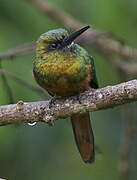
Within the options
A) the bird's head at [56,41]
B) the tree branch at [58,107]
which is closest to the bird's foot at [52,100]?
the tree branch at [58,107]

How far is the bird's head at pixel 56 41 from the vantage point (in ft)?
12.8

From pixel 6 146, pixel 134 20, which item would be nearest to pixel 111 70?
pixel 134 20

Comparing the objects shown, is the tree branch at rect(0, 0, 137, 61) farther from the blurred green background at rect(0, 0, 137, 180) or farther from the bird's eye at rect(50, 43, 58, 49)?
the bird's eye at rect(50, 43, 58, 49)

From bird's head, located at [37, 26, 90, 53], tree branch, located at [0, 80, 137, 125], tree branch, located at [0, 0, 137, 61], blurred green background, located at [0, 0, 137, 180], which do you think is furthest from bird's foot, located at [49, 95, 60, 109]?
tree branch, located at [0, 0, 137, 61]

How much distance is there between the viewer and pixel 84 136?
415 centimetres

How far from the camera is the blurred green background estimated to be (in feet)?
16.7

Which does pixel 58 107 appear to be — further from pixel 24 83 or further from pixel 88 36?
pixel 88 36

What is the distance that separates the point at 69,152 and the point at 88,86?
5.01 feet

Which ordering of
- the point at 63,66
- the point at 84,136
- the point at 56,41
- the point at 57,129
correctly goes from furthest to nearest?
the point at 57,129
the point at 84,136
the point at 56,41
the point at 63,66

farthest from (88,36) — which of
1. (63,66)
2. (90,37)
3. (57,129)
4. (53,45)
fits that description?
(63,66)

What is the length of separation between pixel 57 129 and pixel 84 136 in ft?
3.30

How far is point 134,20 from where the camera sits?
17.9 ft

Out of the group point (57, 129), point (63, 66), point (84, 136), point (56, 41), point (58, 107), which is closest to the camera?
point (58, 107)

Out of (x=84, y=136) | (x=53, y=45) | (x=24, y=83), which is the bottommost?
(x=84, y=136)
